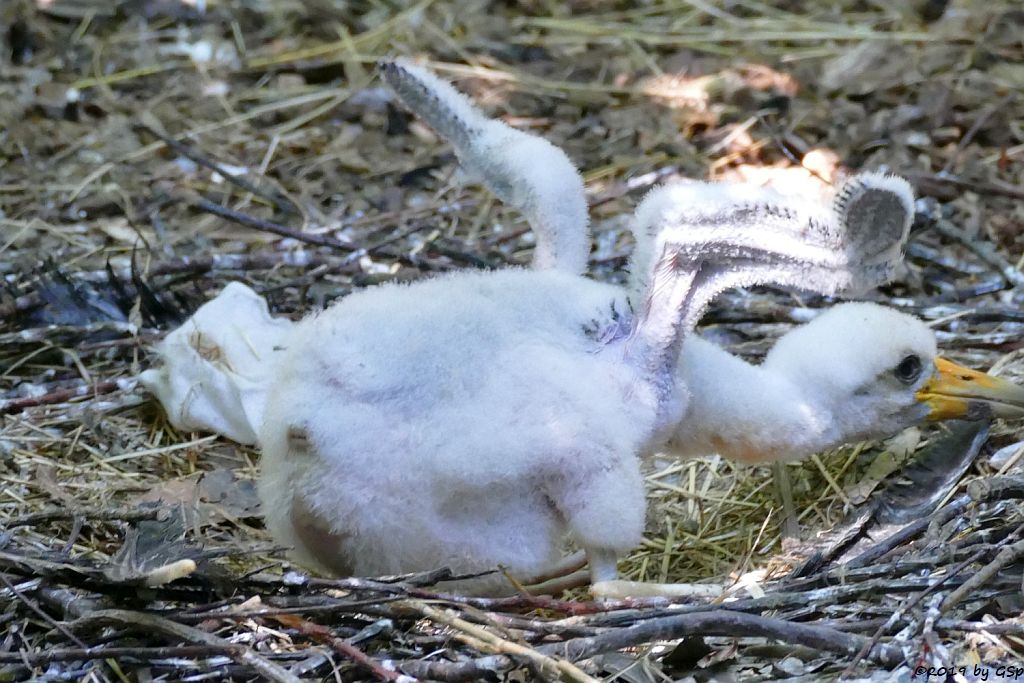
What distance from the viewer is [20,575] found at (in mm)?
2607

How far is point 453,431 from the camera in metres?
2.77

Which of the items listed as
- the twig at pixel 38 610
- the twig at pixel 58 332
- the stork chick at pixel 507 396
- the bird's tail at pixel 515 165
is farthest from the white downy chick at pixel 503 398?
the twig at pixel 58 332

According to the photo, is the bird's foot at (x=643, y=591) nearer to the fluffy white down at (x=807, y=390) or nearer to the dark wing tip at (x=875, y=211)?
the fluffy white down at (x=807, y=390)

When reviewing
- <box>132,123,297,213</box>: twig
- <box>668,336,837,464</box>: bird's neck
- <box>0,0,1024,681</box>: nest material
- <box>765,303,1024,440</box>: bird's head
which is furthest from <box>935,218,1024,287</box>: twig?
<box>132,123,297,213</box>: twig

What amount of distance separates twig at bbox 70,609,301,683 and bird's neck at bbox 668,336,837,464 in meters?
1.22

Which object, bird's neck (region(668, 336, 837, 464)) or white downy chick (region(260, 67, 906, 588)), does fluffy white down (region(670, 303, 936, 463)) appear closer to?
bird's neck (region(668, 336, 837, 464))

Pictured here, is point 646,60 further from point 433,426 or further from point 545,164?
point 433,426

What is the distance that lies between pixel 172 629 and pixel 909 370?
1887 mm

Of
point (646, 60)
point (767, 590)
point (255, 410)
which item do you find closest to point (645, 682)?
point (767, 590)

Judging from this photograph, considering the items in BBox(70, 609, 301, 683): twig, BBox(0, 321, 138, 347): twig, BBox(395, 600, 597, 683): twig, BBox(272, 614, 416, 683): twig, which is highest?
BBox(70, 609, 301, 683): twig

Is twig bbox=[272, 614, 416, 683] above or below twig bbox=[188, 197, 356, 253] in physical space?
below

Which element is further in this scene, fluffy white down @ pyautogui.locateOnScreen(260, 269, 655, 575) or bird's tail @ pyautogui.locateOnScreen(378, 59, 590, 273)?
bird's tail @ pyautogui.locateOnScreen(378, 59, 590, 273)

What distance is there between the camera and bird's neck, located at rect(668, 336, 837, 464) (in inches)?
124

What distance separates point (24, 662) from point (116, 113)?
12.1ft
